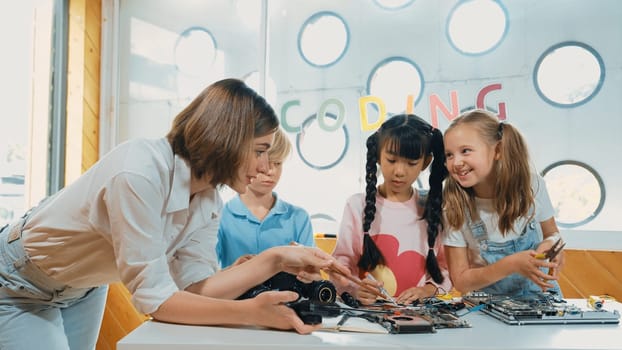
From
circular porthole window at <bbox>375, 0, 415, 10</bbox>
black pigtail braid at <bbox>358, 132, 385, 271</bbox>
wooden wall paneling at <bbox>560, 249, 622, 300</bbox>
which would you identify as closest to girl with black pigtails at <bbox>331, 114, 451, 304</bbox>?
black pigtail braid at <bbox>358, 132, 385, 271</bbox>

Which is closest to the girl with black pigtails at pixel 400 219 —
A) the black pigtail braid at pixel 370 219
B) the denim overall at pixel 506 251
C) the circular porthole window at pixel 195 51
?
the black pigtail braid at pixel 370 219

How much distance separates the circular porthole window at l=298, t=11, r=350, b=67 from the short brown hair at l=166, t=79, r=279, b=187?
5.02 ft

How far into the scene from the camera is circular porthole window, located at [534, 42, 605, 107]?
2.16 m

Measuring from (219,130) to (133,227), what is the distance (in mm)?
250

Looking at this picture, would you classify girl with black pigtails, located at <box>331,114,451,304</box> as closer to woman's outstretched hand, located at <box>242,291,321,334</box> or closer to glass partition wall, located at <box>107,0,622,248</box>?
woman's outstretched hand, located at <box>242,291,321,334</box>

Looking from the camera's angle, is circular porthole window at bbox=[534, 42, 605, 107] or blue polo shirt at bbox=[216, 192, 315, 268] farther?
circular porthole window at bbox=[534, 42, 605, 107]

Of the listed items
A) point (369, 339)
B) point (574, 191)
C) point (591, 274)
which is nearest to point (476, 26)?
point (574, 191)

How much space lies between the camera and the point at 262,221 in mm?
1704

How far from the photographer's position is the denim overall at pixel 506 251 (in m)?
1.31

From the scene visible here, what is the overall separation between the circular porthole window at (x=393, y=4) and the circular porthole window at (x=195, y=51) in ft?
2.96

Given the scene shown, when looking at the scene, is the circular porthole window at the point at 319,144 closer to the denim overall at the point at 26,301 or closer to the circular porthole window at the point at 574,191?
the circular porthole window at the point at 574,191

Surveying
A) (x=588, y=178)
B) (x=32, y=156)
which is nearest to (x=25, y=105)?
(x=32, y=156)

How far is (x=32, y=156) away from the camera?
8.46 feet

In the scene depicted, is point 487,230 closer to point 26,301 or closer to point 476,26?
point 26,301
